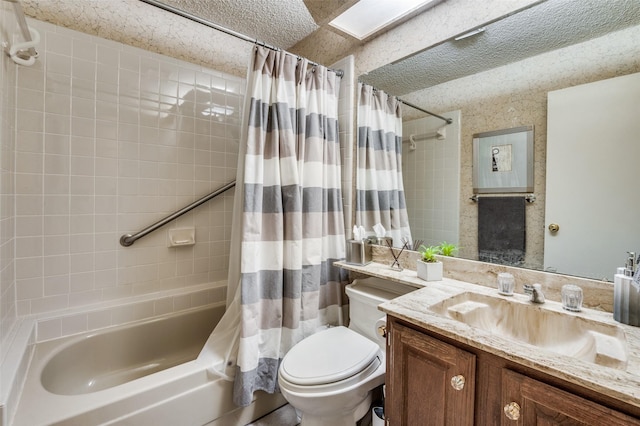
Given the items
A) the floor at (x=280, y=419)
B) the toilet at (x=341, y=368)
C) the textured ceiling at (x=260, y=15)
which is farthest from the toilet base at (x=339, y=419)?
the textured ceiling at (x=260, y=15)

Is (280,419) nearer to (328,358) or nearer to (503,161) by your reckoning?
(328,358)

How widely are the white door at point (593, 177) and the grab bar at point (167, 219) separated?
192 centimetres

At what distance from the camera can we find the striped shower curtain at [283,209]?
4.58 feet

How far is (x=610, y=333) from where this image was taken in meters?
0.80

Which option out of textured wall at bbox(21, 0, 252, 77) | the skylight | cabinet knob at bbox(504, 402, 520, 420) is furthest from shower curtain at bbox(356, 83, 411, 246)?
textured wall at bbox(21, 0, 252, 77)

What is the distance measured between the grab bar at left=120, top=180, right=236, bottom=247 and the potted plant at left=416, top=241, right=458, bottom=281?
58.3 inches

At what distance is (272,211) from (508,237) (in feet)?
3.65

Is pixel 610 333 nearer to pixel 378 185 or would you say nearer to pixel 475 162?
pixel 475 162

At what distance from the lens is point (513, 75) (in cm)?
118

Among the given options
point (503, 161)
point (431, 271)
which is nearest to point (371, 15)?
point (503, 161)

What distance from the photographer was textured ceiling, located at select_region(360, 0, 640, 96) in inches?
38.7

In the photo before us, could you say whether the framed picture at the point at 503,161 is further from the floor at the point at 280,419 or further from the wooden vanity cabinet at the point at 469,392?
the floor at the point at 280,419

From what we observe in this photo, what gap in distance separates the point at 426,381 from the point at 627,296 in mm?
645

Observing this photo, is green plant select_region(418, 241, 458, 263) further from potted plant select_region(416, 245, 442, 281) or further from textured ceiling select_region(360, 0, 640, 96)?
textured ceiling select_region(360, 0, 640, 96)
